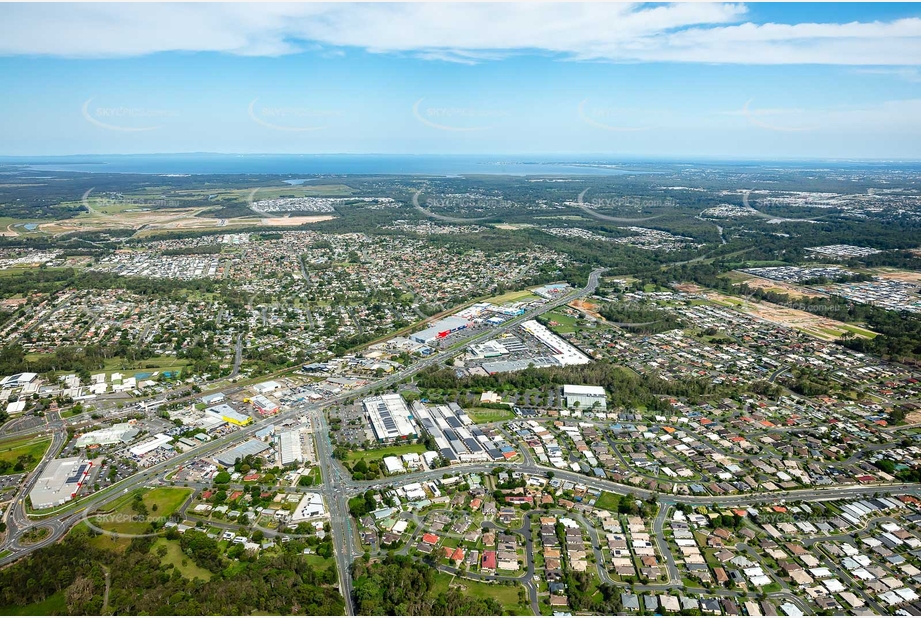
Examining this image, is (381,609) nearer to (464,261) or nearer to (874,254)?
(464,261)

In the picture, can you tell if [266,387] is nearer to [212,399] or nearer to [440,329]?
[212,399]

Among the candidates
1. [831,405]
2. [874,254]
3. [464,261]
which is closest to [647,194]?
[874,254]

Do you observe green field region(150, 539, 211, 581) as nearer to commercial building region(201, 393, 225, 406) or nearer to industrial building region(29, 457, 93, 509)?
industrial building region(29, 457, 93, 509)

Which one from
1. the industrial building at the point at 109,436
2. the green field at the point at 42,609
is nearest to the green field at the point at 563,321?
the industrial building at the point at 109,436

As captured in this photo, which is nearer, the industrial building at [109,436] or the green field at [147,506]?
the green field at [147,506]

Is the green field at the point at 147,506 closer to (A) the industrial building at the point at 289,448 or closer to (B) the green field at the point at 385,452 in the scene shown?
(A) the industrial building at the point at 289,448

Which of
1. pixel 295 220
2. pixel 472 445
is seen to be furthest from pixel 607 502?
pixel 295 220

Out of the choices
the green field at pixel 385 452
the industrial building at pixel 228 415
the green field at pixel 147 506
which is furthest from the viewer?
the industrial building at pixel 228 415
